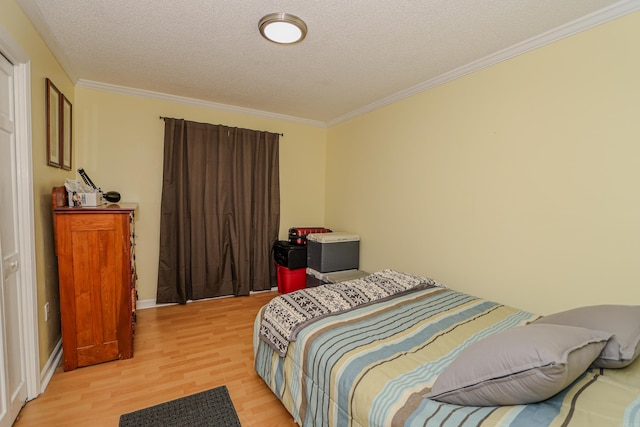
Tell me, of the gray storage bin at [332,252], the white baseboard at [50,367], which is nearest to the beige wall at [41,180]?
the white baseboard at [50,367]

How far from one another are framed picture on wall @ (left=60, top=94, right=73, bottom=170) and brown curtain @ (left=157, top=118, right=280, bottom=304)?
845 millimetres

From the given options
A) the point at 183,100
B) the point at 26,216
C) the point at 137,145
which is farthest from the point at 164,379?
the point at 183,100

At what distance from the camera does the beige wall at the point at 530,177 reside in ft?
5.77

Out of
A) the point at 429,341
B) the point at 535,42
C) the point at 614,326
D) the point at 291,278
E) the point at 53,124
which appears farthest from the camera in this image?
the point at 291,278

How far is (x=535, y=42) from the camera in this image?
208cm

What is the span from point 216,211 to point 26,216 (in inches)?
76.7

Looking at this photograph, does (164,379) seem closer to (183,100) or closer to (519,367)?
(519,367)

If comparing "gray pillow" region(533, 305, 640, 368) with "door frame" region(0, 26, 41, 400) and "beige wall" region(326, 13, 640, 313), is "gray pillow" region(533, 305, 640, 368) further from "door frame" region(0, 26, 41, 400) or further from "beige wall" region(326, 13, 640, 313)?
"door frame" region(0, 26, 41, 400)

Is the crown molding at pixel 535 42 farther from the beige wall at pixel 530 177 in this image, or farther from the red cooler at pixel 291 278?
the red cooler at pixel 291 278

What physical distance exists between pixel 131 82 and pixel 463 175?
11.2ft

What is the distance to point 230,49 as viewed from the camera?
2.31 metres

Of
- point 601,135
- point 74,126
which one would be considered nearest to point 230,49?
point 74,126

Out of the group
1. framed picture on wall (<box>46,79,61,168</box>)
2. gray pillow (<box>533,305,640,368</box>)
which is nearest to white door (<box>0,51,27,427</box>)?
framed picture on wall (<box>46,79,61,168</box>)

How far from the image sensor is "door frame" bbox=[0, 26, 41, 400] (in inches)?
69.9
